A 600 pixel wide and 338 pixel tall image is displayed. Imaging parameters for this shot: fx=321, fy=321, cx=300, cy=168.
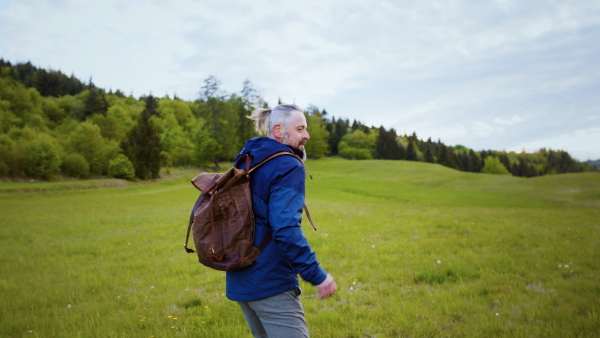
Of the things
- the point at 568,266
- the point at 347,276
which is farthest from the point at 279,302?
the point at 568,266

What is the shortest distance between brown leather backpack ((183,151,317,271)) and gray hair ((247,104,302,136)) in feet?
1.56

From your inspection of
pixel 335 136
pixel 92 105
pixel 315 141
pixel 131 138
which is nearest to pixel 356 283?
pixel 131 138

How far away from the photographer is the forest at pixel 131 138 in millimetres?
51156

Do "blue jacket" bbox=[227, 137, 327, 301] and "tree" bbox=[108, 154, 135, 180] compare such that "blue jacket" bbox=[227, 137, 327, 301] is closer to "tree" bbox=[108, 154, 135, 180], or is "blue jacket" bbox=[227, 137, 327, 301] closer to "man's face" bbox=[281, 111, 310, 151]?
"man's face" bbox=[281, 111, 310, 151]

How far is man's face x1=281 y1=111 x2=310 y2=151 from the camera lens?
2.88 meters

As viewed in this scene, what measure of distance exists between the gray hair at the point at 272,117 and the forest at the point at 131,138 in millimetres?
55175

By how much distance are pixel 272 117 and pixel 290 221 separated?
3.43ft

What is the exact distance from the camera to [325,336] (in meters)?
4.55

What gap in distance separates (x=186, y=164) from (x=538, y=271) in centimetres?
7953

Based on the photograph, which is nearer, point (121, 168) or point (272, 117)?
point (272, 117)

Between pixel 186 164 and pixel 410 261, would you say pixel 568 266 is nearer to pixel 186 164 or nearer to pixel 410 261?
pixel 410 261

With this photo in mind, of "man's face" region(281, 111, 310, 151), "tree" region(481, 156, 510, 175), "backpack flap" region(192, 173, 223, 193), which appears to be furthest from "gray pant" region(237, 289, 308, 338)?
"tree" region(481, 156, 510, 175)

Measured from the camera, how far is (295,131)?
288cm

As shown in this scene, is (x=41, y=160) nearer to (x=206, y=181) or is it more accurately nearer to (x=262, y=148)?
(x=206, y=181)
